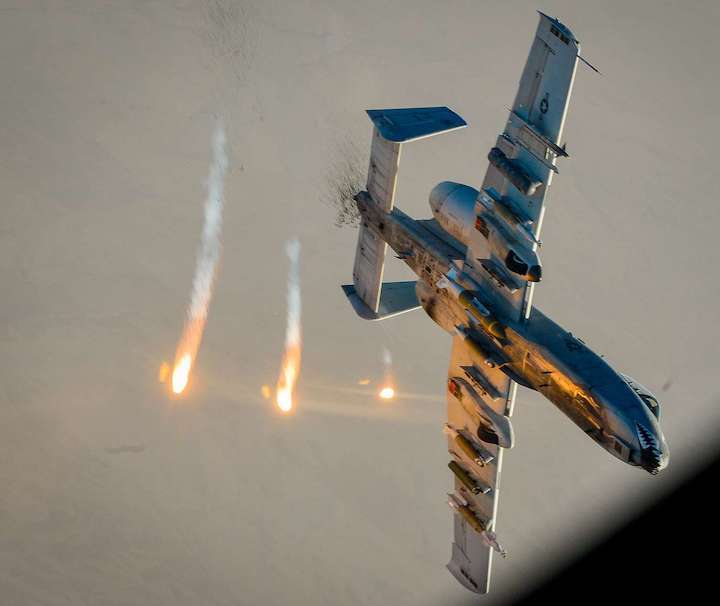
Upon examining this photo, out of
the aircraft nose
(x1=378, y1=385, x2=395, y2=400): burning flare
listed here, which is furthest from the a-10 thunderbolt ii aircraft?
(x1=378, y1=385, x2=395, y2=400): burning flare

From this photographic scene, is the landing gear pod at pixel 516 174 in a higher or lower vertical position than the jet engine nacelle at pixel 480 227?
higher

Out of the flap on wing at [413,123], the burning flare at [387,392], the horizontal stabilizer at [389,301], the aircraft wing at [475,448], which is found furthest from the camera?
the burning flare at [387,392]

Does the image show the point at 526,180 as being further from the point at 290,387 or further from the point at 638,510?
the point at 638,510

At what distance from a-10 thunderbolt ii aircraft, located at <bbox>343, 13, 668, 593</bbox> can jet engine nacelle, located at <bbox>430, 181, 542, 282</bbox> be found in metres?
0.05

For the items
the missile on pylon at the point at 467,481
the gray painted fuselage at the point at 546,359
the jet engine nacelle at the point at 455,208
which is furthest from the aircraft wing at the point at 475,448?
the jet engine nacelle at the point at 455,208

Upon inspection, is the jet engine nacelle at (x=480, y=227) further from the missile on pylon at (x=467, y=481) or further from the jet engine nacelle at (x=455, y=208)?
the missile on pylon at (x=467, y=481)

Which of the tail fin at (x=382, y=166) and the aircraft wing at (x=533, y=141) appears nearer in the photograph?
the aircraft wing at (x=533, y=141)

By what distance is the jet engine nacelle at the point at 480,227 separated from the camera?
29656 millimetres

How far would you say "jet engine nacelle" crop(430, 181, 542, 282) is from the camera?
29.7 metres

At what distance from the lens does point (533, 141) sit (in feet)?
97.2

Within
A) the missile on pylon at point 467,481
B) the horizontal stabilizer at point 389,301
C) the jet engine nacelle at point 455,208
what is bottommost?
the missile on pylon at point 467,481

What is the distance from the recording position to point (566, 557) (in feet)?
138

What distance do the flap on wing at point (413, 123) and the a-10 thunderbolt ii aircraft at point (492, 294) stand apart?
0.05 m

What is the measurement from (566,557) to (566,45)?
2529 centimetres
